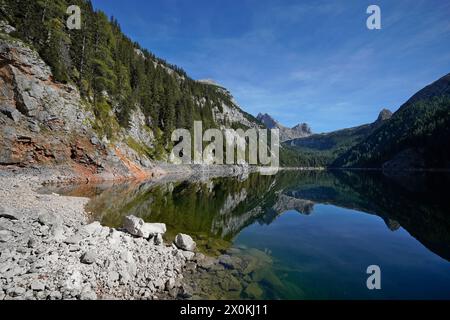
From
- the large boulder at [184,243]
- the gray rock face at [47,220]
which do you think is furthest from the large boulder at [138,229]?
the gray rock face at [47,220]

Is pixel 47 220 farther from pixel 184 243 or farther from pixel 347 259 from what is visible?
pixel 347 259

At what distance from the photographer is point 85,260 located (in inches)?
459

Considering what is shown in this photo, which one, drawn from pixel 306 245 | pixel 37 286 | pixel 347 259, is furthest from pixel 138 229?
pixel 347 259

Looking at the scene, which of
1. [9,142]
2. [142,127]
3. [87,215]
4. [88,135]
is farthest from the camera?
[142,127]

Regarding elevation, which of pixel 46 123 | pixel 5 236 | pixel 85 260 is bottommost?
pixel 85 260

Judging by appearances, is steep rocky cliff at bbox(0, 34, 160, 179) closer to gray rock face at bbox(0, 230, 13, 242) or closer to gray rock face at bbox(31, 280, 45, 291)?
gray rock face at bbox(0, 230, 13, 242)

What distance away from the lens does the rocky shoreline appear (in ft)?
32.2

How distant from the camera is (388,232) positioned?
23141 mm

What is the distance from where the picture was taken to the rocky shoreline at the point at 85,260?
9820 millimetres

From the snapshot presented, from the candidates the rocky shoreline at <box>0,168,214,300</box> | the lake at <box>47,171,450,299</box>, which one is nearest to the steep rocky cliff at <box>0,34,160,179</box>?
the lake at <box>47,171,450,299</box>

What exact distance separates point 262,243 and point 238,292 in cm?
837
